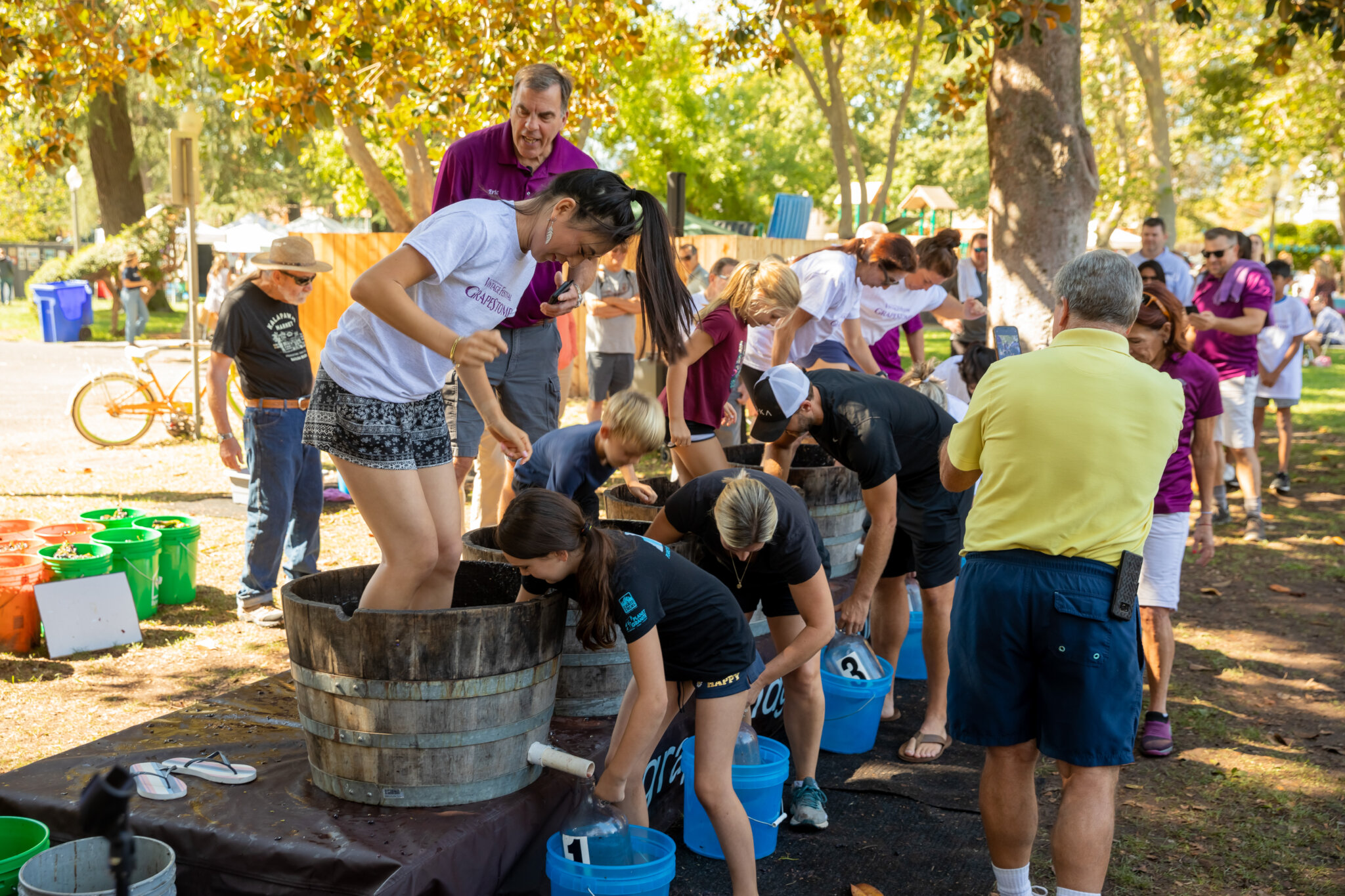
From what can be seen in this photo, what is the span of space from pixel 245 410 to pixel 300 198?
119ft

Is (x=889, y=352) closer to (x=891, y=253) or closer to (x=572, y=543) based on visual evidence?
(x=891, y=253)

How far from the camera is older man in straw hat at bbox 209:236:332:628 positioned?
5.36 m

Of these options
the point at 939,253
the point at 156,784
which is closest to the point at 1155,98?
the point at 939,253

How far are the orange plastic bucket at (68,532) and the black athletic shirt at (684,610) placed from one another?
352cm

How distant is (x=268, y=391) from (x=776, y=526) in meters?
3.08

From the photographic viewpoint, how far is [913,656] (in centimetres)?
545

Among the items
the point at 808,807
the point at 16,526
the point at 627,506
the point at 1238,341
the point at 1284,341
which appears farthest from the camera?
the point at 1284,341

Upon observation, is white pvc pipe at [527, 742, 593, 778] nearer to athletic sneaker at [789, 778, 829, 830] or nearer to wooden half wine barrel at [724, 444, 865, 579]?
athletic sneaker at [789, 778, 829, 830]

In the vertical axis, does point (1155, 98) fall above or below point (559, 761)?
above

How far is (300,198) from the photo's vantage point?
38812 mm

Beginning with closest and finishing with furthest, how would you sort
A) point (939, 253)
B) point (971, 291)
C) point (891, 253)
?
point (891, 253) < point (939, 253) < point (971, 291)

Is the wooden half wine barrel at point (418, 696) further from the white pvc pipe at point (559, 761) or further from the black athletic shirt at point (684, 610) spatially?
the black athletic shirt at point (684, 610)

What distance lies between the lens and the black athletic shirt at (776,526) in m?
3.55

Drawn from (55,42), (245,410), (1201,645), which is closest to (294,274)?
(245,410)
